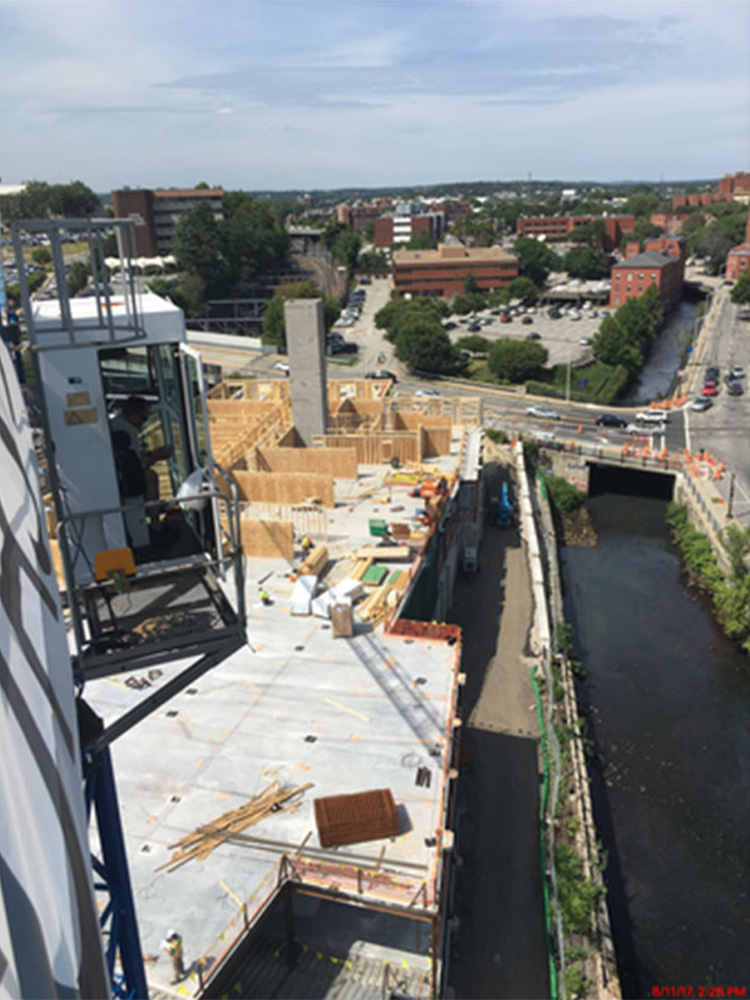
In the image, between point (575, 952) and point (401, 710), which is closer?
point (575, 952)

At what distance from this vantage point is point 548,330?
98250 mm

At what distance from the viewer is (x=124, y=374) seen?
7.45 meters

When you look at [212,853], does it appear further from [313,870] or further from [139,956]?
[139,956]

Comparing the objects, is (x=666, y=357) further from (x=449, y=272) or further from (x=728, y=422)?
(x=449, y=272)

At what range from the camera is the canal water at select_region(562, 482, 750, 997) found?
18469 millimetres

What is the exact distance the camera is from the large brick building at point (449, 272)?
11769 centimetres

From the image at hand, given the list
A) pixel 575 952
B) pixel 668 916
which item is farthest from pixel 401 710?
pixel 668 916

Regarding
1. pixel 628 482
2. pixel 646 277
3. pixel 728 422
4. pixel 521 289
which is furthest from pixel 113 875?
pixel 521 289

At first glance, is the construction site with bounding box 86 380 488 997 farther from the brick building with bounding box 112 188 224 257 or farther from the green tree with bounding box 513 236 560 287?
the green tree with bounding box 513 236 560 287

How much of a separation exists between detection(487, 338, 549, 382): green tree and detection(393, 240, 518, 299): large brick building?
47.7 m

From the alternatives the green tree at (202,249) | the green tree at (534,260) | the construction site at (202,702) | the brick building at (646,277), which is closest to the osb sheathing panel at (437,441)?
the construction site at (202,702)

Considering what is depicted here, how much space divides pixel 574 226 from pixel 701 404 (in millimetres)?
130749

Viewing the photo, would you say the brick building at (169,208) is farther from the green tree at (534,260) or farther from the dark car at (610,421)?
the dark car at (610,421)

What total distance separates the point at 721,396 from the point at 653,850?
4633 centimetres
